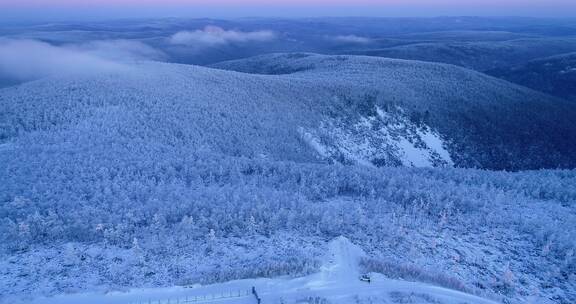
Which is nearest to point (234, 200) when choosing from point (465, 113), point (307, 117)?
point (307, 117)

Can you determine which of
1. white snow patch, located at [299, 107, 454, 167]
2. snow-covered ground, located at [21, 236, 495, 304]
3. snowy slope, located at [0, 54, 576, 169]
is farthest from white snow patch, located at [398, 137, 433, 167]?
snow-covered ground, located at [21, 236, 495, 304]

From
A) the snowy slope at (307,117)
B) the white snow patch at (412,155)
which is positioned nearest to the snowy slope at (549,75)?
the snowy slope at (307,117)

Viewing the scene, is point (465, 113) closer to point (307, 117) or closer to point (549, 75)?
point (307, 117)

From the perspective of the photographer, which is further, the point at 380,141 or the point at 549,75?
the point at 549,75

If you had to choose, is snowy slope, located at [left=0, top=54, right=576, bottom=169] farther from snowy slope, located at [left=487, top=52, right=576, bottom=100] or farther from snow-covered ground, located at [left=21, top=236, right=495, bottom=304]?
snowy slope, located at [left=487, top=52, right=576, bottom=100]

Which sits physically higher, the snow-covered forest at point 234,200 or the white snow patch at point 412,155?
the snow-covered forest at point 234,200

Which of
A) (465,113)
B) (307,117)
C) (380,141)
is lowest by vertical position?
(380,141)

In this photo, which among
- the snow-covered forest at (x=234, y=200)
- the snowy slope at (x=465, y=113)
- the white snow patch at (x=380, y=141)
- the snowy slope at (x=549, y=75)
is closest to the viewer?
the snow-covered forest at (x=234, y=200)

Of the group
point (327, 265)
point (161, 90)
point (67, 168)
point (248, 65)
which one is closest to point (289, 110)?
point (161, 90)

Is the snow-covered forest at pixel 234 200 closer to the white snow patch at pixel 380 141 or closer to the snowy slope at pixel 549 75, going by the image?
the white snow patch at pixel 380 141
